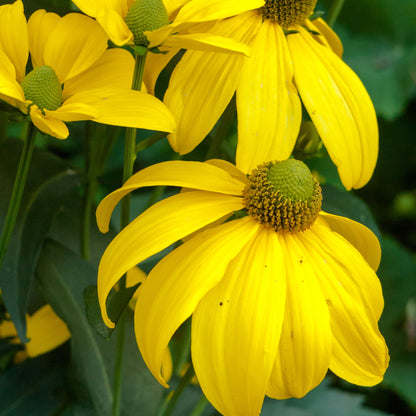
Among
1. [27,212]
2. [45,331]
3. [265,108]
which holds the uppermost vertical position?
[265,108]

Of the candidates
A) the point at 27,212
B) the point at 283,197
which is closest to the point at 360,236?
the point at 283,197

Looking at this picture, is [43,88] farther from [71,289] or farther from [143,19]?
[71,289]

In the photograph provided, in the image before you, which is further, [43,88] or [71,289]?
[71,289]

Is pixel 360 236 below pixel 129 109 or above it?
below

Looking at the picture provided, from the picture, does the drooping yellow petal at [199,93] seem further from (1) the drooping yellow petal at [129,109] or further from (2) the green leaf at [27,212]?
(2) the green leaf at [27,212]

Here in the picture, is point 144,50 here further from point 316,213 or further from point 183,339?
point 183,339

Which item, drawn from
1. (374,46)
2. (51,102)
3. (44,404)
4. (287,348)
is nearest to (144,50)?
(51,102)

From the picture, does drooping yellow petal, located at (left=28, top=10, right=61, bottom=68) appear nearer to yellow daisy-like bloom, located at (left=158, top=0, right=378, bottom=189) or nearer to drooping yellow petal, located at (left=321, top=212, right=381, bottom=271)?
yellow daisy-like bloom, located at (left=158, top=0, right=378, bottom=189)
